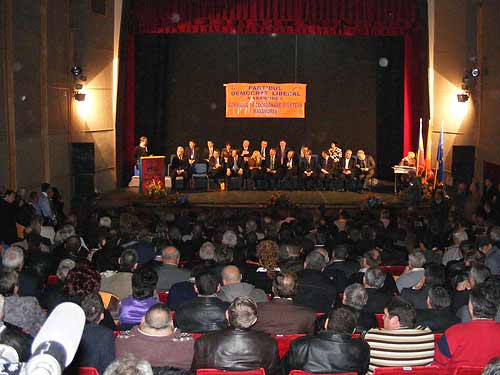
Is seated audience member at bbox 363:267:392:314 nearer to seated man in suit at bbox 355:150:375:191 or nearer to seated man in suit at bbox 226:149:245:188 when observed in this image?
seated man in suit at bbox 355:150:375:191

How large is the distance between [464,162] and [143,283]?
410 inches

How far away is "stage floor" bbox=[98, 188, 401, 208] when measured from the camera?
1405 cm

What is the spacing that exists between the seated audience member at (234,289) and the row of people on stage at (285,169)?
10016 millimetres

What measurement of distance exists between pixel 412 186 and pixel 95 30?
7057 mm

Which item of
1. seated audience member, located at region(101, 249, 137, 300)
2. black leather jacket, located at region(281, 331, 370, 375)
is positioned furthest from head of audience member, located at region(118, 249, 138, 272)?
black leather jacket, located at region(281, 331, 370, 375)

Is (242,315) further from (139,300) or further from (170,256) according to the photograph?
(170,256)

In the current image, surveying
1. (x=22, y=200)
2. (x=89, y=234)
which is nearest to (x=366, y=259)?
(x=89, y=234)

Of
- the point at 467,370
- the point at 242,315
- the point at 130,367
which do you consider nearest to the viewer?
the point at 130,367

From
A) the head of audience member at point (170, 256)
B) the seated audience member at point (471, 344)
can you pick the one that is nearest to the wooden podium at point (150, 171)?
the head of audience member at point (170, 256)

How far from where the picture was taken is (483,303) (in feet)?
14.1

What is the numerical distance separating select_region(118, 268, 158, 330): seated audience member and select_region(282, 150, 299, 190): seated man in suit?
1072 cm

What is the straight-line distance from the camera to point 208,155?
15859 mm

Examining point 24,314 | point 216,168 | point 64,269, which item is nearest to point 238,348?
point 24,314

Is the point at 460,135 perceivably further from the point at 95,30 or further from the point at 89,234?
the point at 89,234
